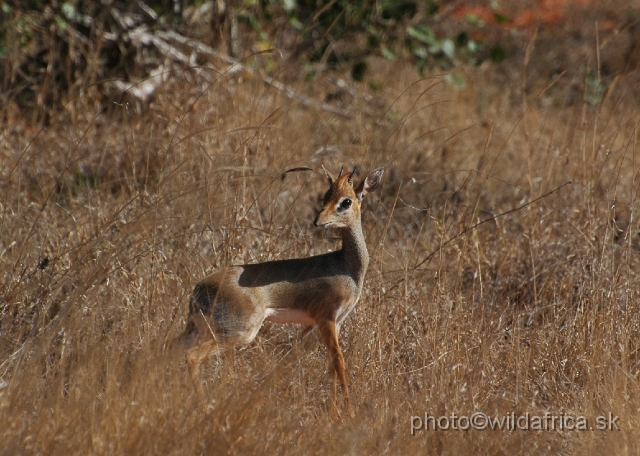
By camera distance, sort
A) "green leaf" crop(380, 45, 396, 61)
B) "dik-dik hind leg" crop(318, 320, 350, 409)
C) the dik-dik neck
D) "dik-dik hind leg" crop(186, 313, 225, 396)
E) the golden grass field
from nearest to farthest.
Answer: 1. the golden grass field
2. "dik-dik hind leg" crop(186, 313, 225, 396)
3. "dik-dik hind leg" crop(318, 320, 350, 409)
4. the dik-dik neck
5. "green leaf" crop(380, 45, 396, 61)

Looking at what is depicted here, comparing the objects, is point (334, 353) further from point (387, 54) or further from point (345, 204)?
point (387, 54)

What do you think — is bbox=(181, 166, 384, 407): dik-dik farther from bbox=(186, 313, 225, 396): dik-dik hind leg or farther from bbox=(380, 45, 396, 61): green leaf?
bbox=(380, 45, 396, 61): green leaf

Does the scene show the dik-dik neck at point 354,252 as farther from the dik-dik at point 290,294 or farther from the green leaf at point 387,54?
the green leaf at point 387,54

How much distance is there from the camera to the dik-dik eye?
3834mm

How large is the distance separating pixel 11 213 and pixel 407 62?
4991mm

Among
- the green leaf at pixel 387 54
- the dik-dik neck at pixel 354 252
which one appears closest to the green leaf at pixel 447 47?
the green leaf at pixel 387 54

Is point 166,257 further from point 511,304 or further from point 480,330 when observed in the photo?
point 511,304

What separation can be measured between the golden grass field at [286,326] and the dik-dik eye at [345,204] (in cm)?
44

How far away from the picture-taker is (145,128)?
20.9 feet

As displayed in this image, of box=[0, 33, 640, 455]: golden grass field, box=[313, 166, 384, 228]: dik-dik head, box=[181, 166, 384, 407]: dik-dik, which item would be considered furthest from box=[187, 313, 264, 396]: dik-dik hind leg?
box=[313, 166, 384, 228]: dik-dik head

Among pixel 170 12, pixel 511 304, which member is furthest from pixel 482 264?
pixel 170 12

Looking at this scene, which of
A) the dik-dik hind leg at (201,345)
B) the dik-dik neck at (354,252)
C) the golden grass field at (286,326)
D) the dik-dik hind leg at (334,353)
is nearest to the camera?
the golden grass field at (286,326)

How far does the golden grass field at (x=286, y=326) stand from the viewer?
3.18 meters

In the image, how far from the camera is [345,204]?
3.85m
